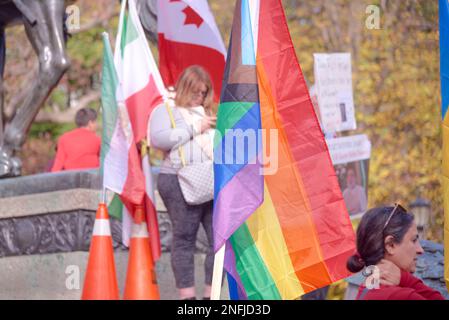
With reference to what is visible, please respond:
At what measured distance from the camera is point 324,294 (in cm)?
1135

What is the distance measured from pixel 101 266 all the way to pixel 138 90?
3.75 ft

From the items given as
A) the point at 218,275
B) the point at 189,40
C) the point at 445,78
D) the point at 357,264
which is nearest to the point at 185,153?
the point at 189,40

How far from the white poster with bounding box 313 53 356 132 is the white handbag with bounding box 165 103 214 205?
3959mm

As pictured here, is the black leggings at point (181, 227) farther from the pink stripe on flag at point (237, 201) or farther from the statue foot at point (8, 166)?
the statue foot at point (8, 166)

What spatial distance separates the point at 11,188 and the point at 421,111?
10.8 metres

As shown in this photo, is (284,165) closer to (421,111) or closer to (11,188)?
(11,188)

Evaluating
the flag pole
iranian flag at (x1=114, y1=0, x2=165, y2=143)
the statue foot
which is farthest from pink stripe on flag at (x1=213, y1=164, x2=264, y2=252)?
the statue foot

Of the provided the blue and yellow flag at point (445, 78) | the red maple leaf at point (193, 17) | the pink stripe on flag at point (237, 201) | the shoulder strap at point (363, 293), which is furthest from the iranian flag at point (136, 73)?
the shoulder strap at point (363, 293)

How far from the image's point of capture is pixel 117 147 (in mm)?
7383

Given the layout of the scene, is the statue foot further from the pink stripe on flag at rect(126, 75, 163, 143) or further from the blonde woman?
the blonde woman

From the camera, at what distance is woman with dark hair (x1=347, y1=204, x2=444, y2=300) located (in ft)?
15.2

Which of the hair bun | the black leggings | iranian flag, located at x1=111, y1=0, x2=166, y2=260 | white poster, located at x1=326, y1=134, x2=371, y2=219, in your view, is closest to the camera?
the hair bun

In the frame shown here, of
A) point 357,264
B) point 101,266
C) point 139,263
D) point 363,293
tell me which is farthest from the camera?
point 139,263

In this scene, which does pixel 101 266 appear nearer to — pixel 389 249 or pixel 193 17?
pixel 193 17
